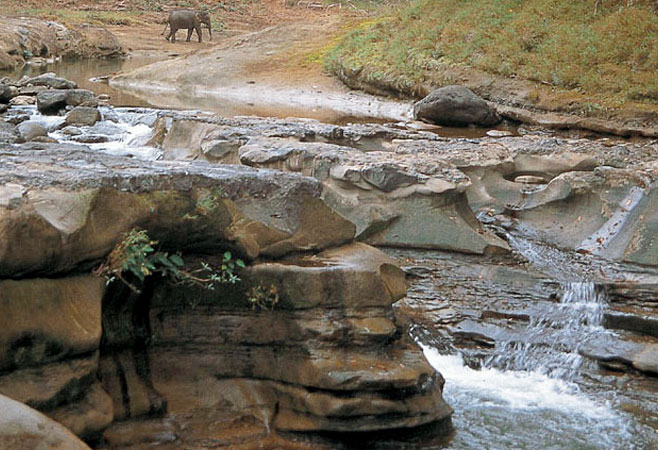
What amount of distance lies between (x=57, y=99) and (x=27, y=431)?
11.7 meters

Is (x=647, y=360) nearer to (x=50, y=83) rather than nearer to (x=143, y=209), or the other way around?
(x=143, y=209)

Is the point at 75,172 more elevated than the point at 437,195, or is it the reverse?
the point at 75,172

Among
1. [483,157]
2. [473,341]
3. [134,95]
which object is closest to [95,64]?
[134,95]

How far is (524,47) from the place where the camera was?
1745 centimetres

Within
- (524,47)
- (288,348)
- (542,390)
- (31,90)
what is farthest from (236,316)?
(524,47)

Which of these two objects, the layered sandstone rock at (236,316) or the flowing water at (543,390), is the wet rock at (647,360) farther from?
the layered sandstone rock at (236,316)

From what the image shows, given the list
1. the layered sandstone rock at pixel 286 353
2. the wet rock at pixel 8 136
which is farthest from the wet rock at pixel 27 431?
the wet rock at pixel 8 136

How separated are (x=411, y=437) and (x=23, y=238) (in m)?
2.47

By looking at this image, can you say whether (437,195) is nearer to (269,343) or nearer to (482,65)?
(269,343)

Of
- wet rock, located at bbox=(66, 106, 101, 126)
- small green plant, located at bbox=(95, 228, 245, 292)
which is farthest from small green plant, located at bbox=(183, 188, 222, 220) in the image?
wet rock, located at bbox=(66, 106, 101, 126)

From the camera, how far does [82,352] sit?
14.4 feet

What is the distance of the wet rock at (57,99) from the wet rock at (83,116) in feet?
2.71

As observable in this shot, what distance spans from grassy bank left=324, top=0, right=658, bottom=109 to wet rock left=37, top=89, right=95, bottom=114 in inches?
262

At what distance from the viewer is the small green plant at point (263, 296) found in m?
5.07
